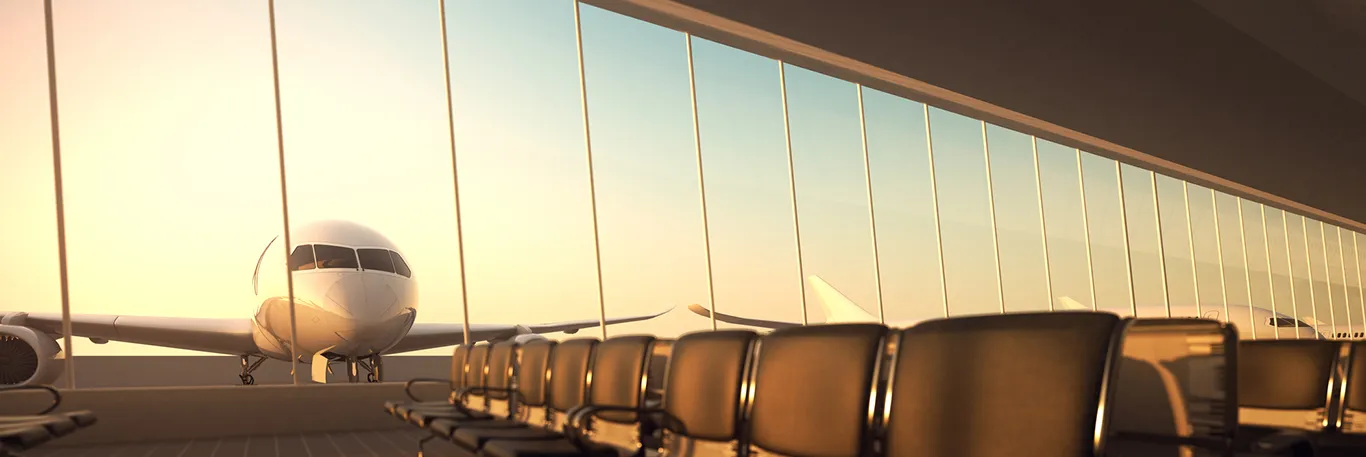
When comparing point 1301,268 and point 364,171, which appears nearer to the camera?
point 364,171

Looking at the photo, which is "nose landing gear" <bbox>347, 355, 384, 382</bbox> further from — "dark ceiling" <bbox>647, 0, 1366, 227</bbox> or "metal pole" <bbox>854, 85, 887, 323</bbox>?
"metal pole" <bbox>854, 85, 887, 323</bbox>

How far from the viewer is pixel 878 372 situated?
184 centimetres

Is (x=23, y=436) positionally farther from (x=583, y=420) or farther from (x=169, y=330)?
(x=169, y=330)

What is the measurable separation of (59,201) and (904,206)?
879 cm

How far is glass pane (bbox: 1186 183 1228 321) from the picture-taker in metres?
A: 14.7

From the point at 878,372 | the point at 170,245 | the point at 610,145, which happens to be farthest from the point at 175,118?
the point at 878,372

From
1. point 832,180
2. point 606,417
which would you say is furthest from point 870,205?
point 606,417

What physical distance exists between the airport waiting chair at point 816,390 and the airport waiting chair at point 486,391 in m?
2.27

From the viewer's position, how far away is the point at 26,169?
7.49m

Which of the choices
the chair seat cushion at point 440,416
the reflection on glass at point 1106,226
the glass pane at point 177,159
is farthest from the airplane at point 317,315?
the reflection on glass at point 1106,226

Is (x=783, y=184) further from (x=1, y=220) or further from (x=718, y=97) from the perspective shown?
(x=1, y=220)

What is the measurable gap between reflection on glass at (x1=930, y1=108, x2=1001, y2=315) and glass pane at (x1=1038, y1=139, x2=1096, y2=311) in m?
0.98

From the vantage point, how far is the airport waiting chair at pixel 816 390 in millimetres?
1824

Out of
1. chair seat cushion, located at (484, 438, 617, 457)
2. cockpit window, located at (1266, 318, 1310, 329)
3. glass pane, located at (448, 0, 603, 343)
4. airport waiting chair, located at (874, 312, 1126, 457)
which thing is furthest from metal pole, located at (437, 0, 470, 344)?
cockpit window, located at (1266, 318, 1310, 329)
